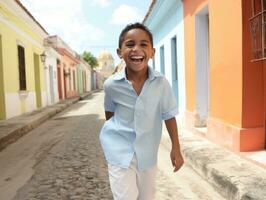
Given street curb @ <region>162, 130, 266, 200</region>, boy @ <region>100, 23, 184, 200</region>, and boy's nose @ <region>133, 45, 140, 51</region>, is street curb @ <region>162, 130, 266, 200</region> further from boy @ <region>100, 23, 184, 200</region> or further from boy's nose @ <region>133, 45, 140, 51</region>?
boy's nose @ <region>133, 45, 140, 51</region>

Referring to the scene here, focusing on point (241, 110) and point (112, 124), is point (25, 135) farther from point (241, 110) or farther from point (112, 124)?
point (112, 124)

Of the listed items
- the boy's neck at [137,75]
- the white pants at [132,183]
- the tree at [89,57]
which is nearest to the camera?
the white pants at [132,183]

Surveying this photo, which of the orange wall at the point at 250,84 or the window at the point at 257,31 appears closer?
the window at the point at 257,31

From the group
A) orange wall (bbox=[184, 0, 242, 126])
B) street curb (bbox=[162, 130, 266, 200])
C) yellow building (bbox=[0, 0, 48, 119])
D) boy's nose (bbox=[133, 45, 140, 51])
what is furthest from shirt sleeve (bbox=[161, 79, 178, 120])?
yellow building (bbox=[0, 0, 48, 119])

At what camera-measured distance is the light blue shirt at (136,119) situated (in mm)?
2125

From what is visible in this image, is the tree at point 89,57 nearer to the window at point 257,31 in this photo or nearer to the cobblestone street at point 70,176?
the cobblestone street at point 70,176

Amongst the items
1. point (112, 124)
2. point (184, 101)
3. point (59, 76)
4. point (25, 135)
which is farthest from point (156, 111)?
point (59, 76)

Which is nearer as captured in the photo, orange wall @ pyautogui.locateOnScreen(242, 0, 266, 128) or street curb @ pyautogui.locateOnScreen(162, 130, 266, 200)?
A: street curb @ pyautogui.locateOnScreen(162, 130, 266, 200)

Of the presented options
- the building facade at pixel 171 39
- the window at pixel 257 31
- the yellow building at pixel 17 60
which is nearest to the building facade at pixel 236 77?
the window at pixel 257 31

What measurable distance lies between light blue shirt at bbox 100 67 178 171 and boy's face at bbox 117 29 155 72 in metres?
0.10

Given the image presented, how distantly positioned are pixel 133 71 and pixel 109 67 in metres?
76.5

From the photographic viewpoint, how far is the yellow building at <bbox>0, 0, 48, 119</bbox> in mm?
10336

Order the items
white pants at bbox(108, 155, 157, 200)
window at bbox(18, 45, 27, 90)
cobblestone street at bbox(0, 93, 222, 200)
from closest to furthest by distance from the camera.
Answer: white pants at bbox(108, 155, 157, 200), cobblestone street at bbox(0, 93, 222, 200), window at bbox(18, 45, 27, 90)

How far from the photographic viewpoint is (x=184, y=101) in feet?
26.7
